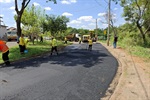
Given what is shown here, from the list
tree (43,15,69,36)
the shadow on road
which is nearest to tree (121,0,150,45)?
tree (43,15,69,36)

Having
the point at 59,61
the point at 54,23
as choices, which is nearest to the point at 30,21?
the point at 54,23

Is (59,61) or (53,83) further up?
(59,61)

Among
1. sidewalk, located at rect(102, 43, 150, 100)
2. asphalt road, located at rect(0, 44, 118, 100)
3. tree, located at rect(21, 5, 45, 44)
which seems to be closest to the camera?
asphalt road, located at rect(0, 44, 118, 100)

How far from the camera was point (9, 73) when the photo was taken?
11.1 metres

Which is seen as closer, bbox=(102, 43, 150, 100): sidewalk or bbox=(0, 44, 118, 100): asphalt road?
bbox=(0, 44, 118, 100): asphalt road

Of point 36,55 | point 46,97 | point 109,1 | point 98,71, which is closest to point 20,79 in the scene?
point 46,97

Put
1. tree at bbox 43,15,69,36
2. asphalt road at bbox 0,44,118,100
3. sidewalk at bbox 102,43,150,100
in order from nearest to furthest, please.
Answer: asphalt road at bbox 0,44,118,100 → sidewalk at bbox 102,43,150,100 → tree at bbox 43,15,69,36

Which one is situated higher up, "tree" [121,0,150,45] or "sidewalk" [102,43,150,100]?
"tree" [121,0,150,45]

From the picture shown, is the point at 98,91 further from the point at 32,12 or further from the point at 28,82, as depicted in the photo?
the point at 32,12

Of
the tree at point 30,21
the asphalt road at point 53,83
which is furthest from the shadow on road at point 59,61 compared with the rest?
the tree at point 30,21

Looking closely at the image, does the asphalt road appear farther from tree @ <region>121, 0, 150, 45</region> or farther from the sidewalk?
tree @ <region>121, 0, 150, 45</region>

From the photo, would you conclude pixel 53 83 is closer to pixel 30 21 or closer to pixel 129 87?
pixel 129 87

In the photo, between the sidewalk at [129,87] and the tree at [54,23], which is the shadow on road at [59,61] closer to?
the sidewalk at [129,87]

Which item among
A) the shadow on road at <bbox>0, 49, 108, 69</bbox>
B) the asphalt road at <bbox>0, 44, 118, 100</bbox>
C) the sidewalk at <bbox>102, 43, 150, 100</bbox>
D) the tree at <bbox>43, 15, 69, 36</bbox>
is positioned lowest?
the sidewalk at <bbox>102, 43, 150, 100</bbox>
